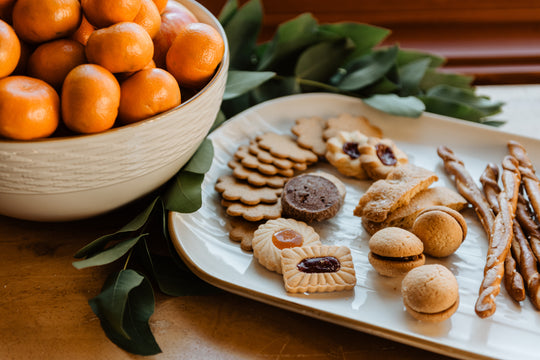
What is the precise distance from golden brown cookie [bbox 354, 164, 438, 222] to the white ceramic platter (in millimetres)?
42

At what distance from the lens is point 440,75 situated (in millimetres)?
1306

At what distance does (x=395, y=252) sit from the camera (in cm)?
76

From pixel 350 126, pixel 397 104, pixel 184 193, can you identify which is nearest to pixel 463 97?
pixel 397 104

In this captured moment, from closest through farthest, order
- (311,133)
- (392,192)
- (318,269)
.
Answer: (318,269) → (392,192) → (311,133)

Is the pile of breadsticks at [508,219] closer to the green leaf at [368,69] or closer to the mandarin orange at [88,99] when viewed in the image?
the green leaf at [368,69]

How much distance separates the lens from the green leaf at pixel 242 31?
4.06 feet

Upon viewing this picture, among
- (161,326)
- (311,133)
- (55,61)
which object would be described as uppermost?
(55,61)

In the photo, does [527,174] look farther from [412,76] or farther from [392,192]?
[412,76]

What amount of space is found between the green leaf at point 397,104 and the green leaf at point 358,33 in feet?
0.58

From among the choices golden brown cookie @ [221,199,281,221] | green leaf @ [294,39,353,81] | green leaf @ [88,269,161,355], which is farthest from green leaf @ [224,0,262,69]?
green leaf @ [88,269,161,355]

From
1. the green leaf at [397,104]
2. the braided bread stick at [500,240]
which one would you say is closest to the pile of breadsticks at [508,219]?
the braided bread stick at [500,240]

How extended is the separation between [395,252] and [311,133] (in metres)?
0.42

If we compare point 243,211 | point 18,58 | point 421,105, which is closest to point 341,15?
point 421,105

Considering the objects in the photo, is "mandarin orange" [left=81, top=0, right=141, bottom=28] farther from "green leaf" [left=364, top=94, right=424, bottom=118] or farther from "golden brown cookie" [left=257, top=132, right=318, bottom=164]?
"green leaf" [left=364, top=94, right=424, bottom=118]
